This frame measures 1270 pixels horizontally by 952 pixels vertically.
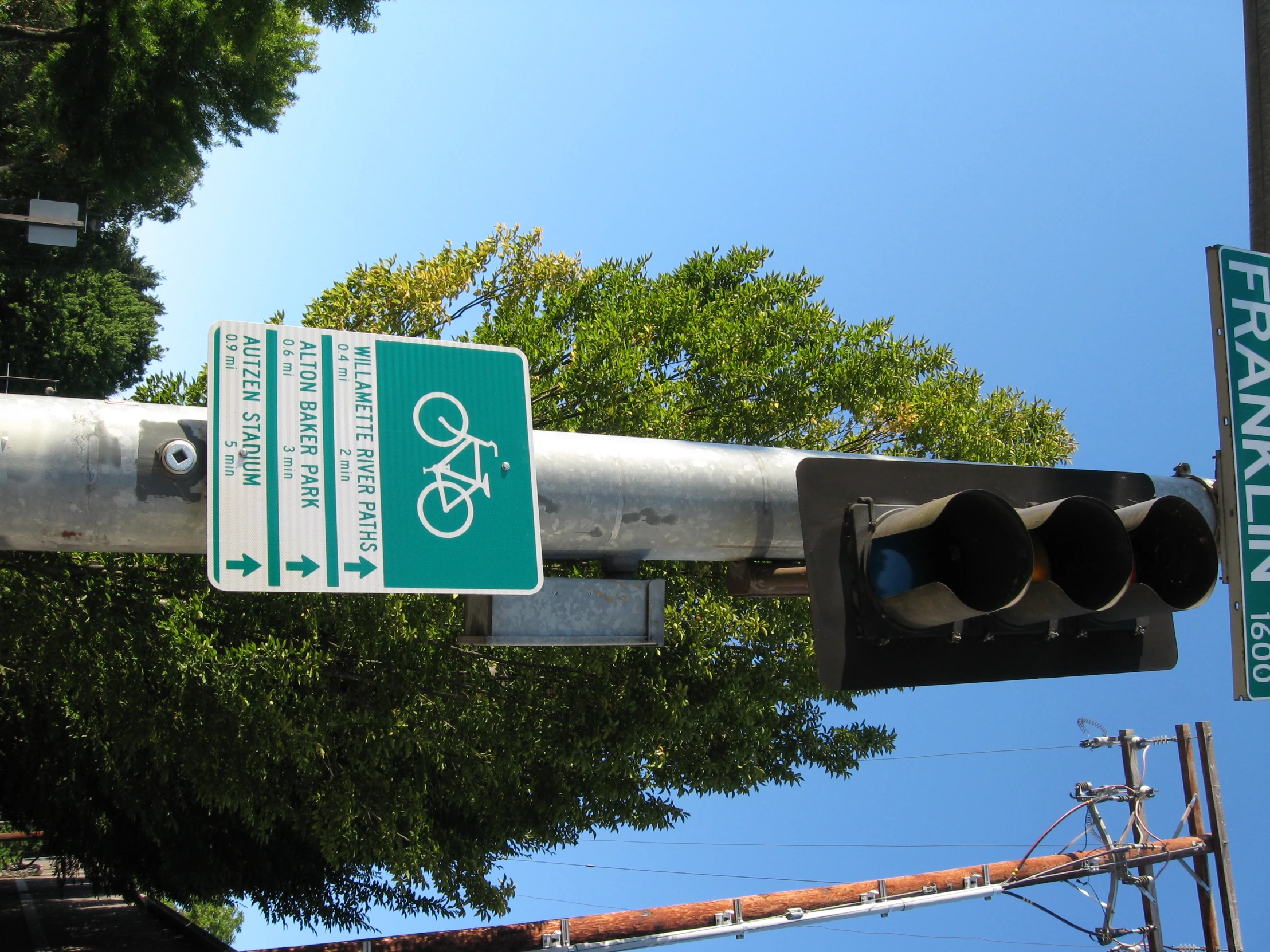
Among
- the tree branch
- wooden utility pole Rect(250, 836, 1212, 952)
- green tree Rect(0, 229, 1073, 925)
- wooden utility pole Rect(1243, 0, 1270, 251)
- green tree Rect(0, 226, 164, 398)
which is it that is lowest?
wooden utility pole Rect(250, 836, 1212, 952)

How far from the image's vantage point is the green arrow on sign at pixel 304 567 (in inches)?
114

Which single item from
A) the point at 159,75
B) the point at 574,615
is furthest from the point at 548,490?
the point at 159,75

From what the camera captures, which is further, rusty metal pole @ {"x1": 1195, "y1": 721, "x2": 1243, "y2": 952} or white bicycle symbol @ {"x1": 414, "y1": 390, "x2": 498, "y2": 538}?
rusty metal pole @ {"x1": 1195, "y1": 721, "x2": 1243, "y2": 952}

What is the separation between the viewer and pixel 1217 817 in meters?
14.9

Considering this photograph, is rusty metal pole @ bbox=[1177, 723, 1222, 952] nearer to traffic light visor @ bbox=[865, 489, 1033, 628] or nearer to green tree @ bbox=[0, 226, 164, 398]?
traffic light visor @ bbox=[865, 489, 1033, 628]

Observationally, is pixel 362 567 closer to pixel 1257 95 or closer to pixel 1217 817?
pixel 1257 95

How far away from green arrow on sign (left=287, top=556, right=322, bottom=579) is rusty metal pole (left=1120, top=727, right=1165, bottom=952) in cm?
1540

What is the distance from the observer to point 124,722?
1130cm

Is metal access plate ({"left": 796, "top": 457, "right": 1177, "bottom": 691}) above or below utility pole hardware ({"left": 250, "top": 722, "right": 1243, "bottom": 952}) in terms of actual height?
above

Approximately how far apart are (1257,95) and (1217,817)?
10.8 metres

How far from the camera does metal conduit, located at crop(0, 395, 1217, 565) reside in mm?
2572

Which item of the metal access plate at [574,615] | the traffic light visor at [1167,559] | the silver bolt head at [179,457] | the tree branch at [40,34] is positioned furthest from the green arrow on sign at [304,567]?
the tree branch at [40,34]

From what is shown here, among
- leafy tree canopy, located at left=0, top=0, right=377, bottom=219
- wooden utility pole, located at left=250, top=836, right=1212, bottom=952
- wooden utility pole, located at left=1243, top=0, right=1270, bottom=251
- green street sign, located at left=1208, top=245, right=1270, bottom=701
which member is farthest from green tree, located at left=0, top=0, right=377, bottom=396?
green street sign, located at left=1208, top=245, right=1270, bottom=701

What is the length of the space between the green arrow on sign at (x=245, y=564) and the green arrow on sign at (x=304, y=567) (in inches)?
4.1
